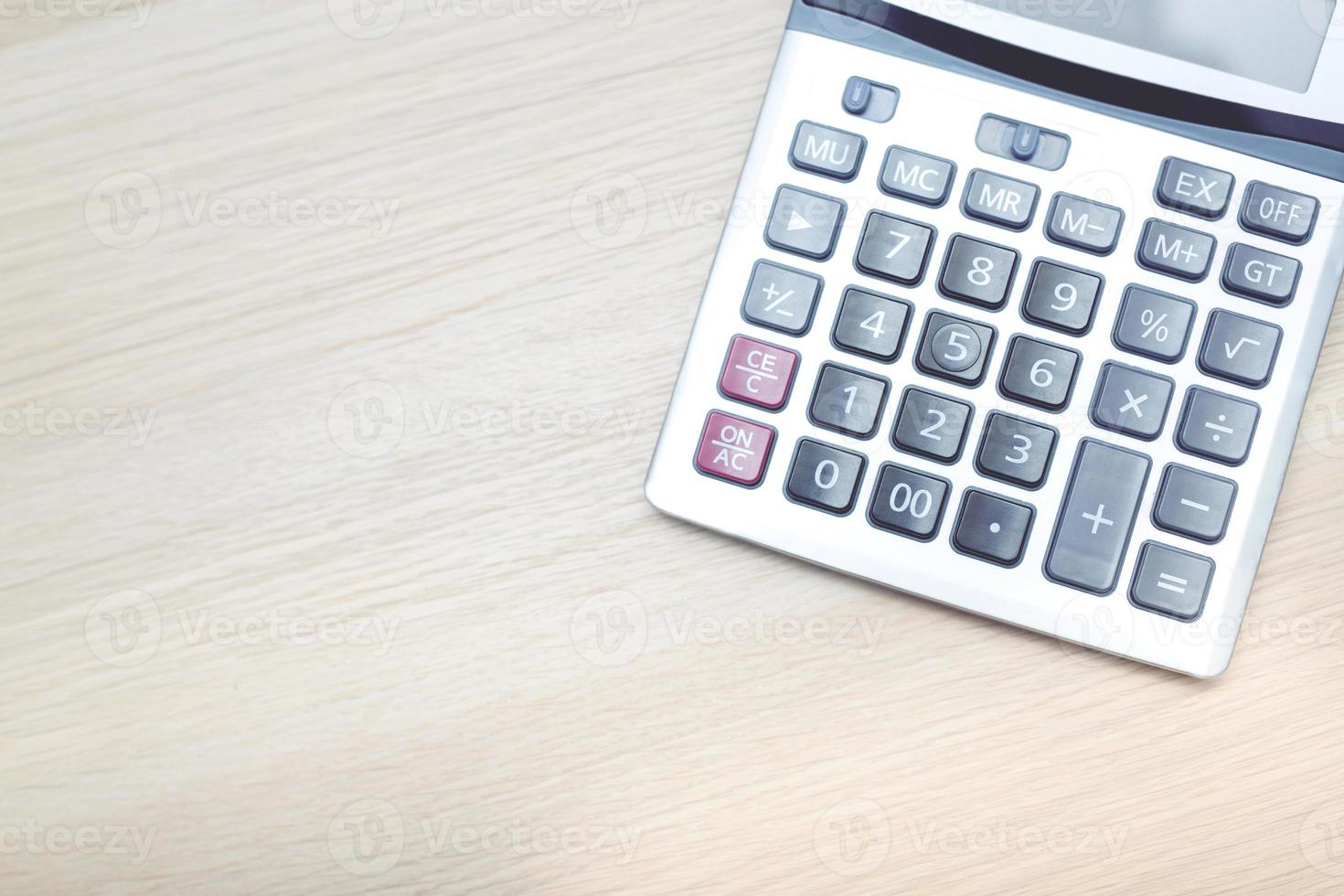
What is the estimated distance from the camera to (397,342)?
0.32 metres

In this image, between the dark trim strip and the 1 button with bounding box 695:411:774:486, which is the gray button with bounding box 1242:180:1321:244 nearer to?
the dark trim strip

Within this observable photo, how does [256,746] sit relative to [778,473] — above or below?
below

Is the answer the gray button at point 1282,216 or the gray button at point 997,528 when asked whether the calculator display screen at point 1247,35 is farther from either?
the gray button at point 997,528

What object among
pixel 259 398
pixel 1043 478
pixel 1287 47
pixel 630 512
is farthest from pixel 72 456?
pixel 1287 47

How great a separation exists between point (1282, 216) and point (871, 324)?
131 mm

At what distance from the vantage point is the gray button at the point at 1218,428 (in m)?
0.28

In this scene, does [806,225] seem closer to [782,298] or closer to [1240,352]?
[782,298]

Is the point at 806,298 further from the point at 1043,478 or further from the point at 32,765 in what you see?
the point at 32,765

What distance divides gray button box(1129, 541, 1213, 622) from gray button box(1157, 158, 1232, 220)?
4.1 inches

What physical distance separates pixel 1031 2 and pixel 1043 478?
6.0 inches

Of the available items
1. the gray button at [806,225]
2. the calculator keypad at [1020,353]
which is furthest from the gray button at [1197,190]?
the gray button at [806,225]

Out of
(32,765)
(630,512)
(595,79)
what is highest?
(595,79)

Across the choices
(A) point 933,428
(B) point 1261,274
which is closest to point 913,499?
(A) point 933,428

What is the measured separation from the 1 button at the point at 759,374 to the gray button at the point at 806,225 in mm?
32
